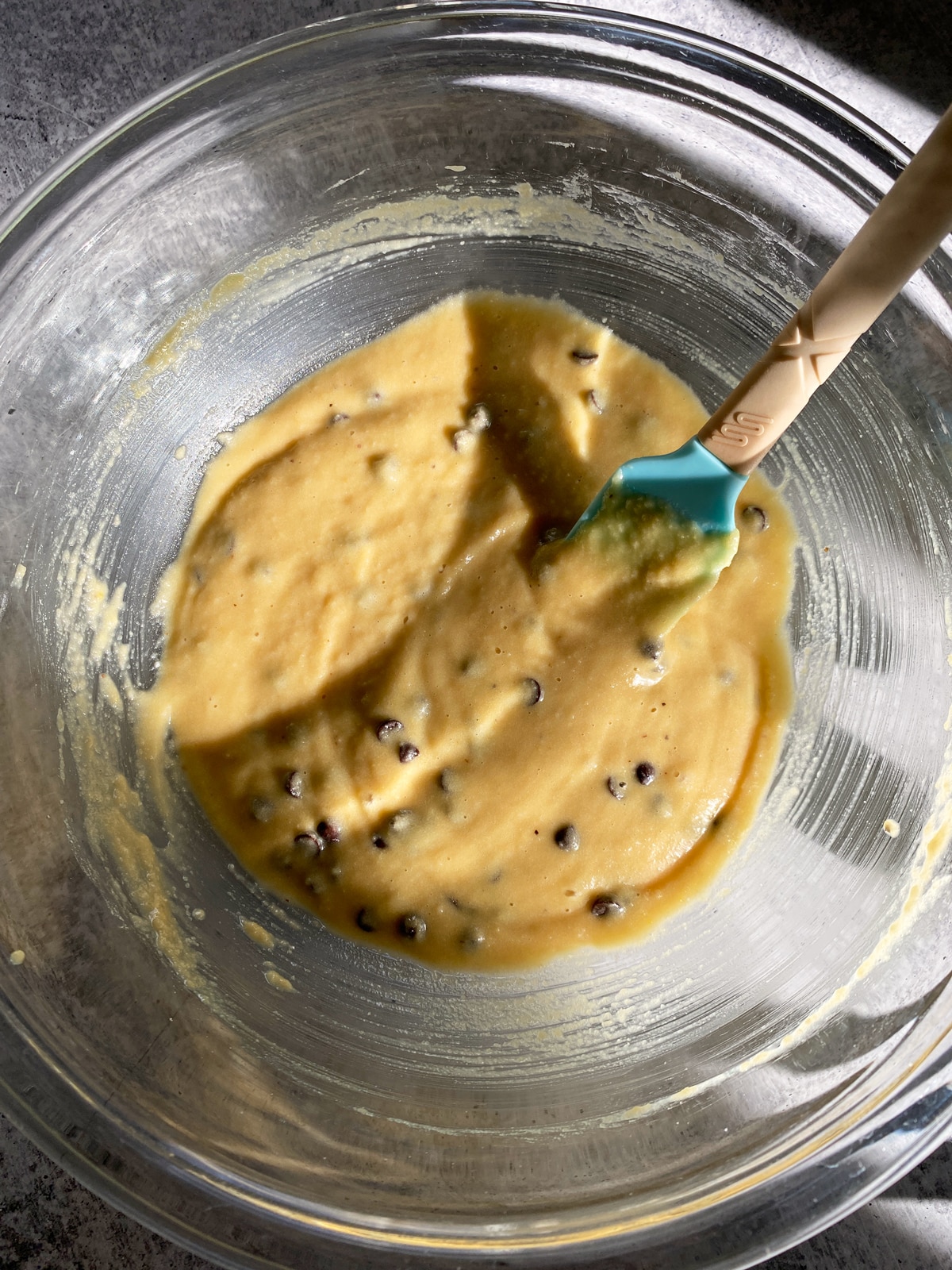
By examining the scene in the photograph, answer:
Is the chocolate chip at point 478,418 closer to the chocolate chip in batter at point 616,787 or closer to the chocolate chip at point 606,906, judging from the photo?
the chocolate chip in batter at point 616,787

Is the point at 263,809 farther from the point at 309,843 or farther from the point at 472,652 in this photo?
the point at 472,652

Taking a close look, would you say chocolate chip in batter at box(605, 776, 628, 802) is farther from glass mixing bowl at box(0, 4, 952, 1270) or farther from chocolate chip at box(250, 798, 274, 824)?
chocolate chip at box(250, 798, 274, 824)

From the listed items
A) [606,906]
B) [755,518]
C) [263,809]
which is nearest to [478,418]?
[755,518]

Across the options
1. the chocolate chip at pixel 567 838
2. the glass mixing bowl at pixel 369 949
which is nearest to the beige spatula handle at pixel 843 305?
the glass mixing bowl at pixel 369 949

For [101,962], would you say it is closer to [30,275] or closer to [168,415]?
[168,415]

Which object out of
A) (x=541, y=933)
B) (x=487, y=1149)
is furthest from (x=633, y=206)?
(x=487, y=1149)

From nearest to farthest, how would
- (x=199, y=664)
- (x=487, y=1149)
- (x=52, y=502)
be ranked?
1. (x=487, y=1149)
2. (x=52, y=502)
3. (x=199, y=664)
